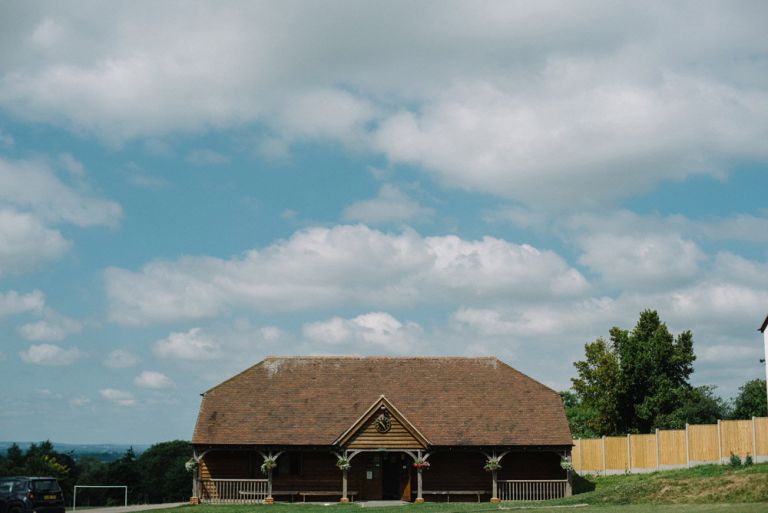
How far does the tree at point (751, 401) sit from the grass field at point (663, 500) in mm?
23075

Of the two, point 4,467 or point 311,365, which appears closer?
point 311,365

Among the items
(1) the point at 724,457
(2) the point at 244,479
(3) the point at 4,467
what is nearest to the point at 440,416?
(2) the point at 244,479

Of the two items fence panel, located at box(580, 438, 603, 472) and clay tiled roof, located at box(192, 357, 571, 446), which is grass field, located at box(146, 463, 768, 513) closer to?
clay tiled roof, located at box(192, 357, 571, 446)

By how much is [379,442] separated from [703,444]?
1555cm

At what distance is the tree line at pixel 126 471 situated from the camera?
8938 centimetres

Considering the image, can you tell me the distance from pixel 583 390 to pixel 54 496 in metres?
44.1

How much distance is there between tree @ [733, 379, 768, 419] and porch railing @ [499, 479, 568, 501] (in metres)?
24.1

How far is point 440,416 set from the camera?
42.8 meters

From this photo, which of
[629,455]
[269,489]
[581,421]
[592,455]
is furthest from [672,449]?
[581,421]

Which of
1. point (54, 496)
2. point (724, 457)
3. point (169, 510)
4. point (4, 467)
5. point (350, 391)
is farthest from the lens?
point (4, 467)

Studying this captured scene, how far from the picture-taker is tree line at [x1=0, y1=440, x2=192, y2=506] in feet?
293

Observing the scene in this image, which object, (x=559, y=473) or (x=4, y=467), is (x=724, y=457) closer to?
(x=559, y=473)

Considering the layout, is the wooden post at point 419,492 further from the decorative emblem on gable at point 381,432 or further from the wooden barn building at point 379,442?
the decorative emblem on gable at point 381,432

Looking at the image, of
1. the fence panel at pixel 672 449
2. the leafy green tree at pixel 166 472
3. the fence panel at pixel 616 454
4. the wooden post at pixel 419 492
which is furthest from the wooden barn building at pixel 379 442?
the leafy green tree at pixel 166 472
